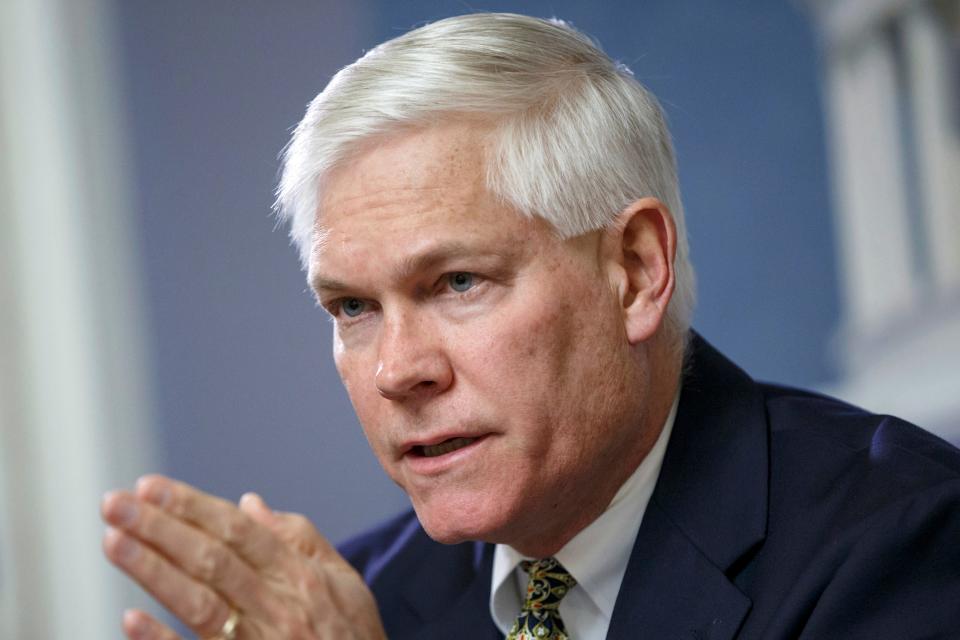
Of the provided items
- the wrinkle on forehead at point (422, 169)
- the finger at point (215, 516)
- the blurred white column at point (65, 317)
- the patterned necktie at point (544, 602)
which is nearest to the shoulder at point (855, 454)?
the patterned necktie at point (544, 602)

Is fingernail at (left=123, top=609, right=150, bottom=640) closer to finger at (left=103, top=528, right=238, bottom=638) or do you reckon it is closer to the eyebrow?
finger at (left=103, top=528, right=238, bottom=638)

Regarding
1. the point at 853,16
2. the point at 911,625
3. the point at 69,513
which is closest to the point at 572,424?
the point at 911,625

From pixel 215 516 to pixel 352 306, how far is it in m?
0.44

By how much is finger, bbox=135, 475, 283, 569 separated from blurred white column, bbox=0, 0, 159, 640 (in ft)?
9.62

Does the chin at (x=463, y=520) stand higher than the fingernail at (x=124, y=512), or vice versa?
the fingernail at (x=124, y=512)

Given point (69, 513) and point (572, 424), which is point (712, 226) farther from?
point (69, 513)

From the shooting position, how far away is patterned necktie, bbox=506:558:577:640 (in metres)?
1.94

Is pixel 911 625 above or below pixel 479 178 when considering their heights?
below

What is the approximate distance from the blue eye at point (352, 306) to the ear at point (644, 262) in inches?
15.0

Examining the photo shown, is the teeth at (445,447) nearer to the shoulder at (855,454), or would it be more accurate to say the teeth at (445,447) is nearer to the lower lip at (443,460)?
the lower lip at (443,460)

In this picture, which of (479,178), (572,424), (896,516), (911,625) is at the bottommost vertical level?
(911,625)

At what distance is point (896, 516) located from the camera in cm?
165

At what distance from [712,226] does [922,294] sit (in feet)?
1.99

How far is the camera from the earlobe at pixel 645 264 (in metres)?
1.87
